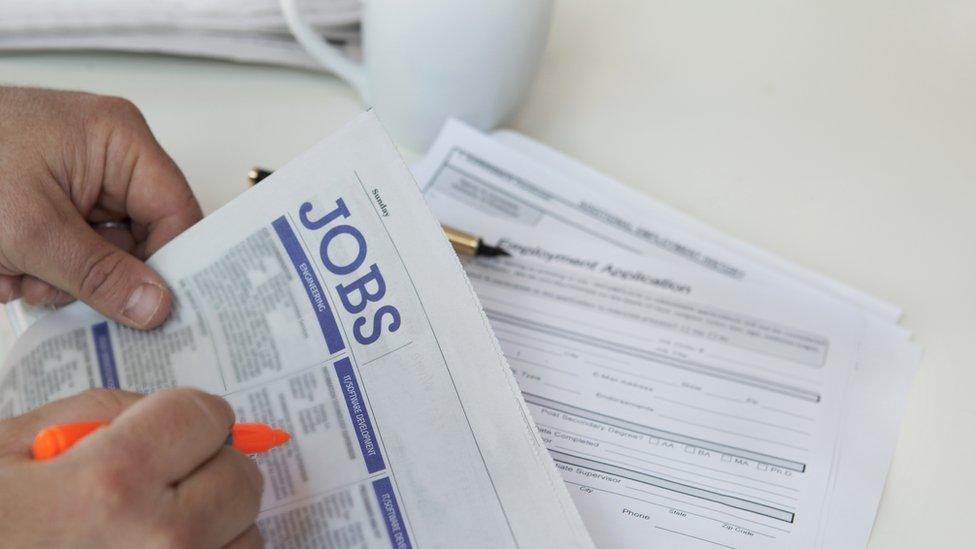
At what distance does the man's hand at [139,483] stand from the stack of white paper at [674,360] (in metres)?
0.18

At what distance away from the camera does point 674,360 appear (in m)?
0.46

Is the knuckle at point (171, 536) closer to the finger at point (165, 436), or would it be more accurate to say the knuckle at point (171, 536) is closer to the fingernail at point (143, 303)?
the finger at point (165, 436)

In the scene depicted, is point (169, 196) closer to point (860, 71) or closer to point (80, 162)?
point (80, 162)

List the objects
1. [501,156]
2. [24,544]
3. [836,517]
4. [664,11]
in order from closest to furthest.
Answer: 1. [24,544]
2. [836,517]
3. [501,156]
4. [664,11]

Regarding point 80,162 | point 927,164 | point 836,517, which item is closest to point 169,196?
point 80,162

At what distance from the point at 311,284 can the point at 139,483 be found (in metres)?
0.15

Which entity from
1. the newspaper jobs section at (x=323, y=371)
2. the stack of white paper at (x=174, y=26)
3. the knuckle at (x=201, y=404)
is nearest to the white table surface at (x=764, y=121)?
the stack of white paper at (x=174, y=26)

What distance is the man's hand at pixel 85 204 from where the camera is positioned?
1.35ft

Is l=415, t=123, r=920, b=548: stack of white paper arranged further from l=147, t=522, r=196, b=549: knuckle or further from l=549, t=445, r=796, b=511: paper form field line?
l=147, t=522, r=196, b=549: knuckle

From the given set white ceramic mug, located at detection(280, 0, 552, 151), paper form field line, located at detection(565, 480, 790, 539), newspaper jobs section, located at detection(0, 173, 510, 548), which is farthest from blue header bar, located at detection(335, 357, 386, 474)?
white ceramic mug, located at detection(280, 0, 552, 151)

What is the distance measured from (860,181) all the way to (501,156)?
254mm

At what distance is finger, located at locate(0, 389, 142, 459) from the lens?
1.05ft

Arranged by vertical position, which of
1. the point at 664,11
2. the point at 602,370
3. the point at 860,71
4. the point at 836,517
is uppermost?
the point at 664,11

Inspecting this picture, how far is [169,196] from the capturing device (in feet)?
1.49
